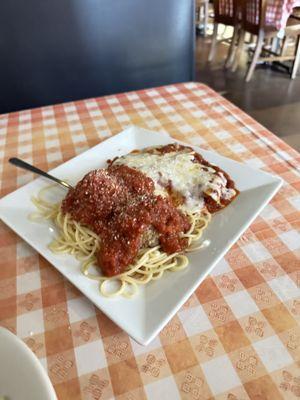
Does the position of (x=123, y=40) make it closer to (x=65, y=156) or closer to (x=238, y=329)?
(x=65, y=156)

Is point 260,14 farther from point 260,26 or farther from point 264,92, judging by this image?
point 264,92

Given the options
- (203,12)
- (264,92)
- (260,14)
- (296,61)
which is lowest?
(264,92)

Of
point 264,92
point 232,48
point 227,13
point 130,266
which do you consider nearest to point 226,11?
point 227,13

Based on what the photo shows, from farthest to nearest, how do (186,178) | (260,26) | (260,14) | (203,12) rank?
1. (203,12)
2. (260,26)
3. (260,14)
4. (186,178)

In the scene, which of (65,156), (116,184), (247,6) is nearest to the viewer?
(116,184)

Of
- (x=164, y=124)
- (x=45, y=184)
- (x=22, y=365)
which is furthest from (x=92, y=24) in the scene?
(x=22, y=365)

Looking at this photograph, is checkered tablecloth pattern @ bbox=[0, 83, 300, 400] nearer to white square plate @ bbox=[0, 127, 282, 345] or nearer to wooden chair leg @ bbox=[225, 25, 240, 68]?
white square plate @ bbox=[0, 127, 282, 345]
